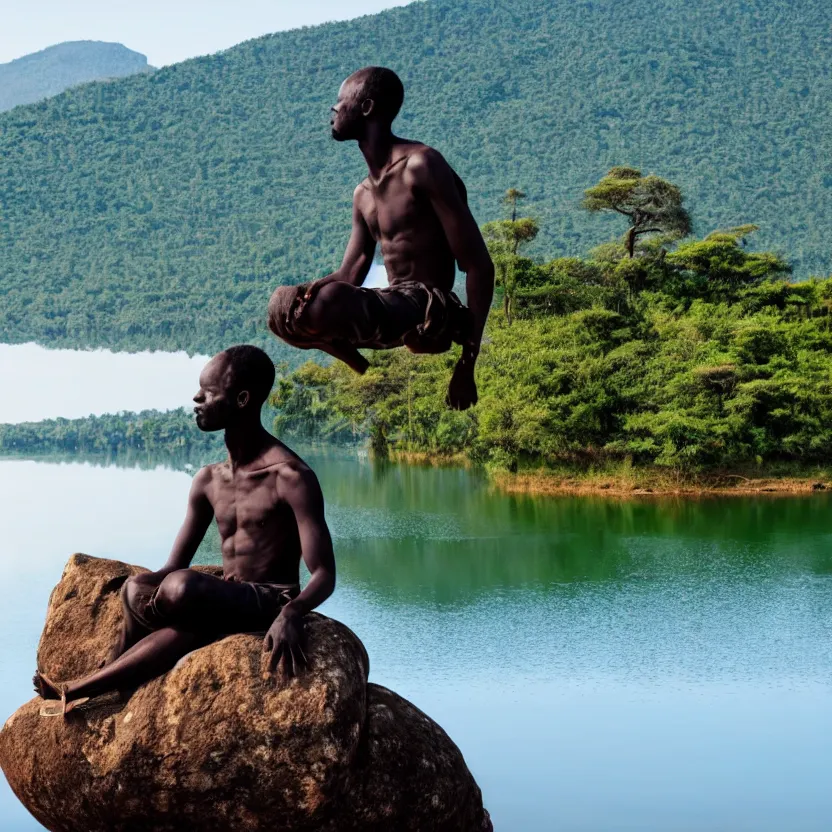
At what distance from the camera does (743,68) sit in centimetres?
8981

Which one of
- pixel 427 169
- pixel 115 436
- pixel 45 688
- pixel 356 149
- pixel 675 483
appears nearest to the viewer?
pixel 427 169

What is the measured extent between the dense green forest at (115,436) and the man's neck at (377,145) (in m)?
36.7

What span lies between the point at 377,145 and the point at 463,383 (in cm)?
95

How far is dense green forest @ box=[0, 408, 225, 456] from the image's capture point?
42375 mm

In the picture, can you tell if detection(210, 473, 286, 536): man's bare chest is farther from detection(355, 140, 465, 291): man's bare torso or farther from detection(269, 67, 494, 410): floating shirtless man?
detection(355, 140, 465, 291): man's bare torso

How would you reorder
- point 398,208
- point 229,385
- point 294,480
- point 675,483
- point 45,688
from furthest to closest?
point 675,483, point 45,688, point 294,480, point 229,385, point 398,208

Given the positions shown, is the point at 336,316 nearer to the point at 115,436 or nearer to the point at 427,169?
the point at 427,169

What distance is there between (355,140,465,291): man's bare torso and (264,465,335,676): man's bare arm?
1.05 m

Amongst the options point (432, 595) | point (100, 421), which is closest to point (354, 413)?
point (100, 421)

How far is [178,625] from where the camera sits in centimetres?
579

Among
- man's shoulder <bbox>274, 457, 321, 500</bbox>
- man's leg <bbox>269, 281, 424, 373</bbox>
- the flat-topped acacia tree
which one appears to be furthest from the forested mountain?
man's leg <bbox>269, 281, 424, 373</bbox>

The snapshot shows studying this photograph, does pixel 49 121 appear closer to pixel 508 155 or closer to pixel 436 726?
pixel 508 155

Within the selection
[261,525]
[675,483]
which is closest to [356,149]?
[675,483]

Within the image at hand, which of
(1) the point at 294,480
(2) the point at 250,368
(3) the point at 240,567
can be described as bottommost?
(3) the point at 240,567
